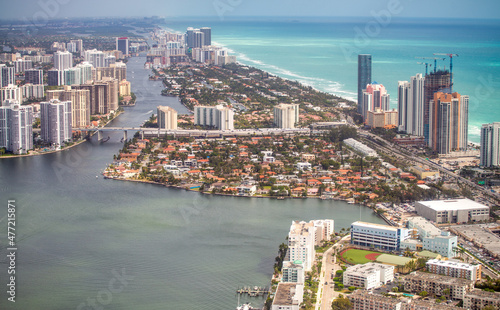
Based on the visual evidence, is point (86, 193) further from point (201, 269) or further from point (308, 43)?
point (308, 43)

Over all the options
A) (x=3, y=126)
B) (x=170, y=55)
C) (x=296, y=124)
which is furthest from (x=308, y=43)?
(x=3, y=126)

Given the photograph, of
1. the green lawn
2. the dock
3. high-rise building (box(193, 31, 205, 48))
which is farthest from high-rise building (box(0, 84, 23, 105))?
high-rise building (box(193, 31, 205, 48))

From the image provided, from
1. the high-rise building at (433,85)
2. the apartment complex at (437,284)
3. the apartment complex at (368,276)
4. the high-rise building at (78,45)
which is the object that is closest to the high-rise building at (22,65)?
the high-rise building at (78,45)

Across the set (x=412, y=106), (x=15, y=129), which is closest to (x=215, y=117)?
(x=412, y=106)

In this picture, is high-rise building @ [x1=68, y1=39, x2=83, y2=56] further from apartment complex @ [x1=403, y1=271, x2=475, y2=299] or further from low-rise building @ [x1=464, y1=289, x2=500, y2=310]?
low-rise building @ [x1=464, y1=289, x2=500, y2=310]

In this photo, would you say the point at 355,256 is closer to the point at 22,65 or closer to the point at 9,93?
the point at 9,93

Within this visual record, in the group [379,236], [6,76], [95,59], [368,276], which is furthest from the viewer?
[95,59]
